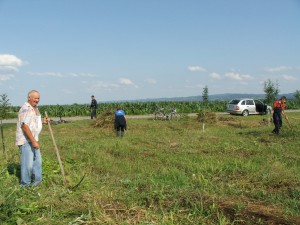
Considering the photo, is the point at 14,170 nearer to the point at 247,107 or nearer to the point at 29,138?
the point at 29,138

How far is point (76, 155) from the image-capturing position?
9727 millimetres

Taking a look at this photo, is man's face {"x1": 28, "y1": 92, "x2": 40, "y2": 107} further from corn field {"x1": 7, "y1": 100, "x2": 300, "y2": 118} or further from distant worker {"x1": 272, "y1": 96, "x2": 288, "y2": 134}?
corn field {"x1": 7, "y1": 100, "x2": 300, "y2": 118}

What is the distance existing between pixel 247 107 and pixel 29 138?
25871 millimetres

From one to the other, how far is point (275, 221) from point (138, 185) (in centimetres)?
268

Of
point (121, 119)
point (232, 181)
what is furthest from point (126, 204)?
point (121, 119)

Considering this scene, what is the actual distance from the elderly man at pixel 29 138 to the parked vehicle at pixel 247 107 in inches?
985

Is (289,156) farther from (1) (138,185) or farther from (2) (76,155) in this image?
(2) (76,155)

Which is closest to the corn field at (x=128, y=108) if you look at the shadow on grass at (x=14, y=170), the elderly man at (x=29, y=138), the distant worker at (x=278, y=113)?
the distant worker at (x=278, y=113)

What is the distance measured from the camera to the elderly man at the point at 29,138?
618cm

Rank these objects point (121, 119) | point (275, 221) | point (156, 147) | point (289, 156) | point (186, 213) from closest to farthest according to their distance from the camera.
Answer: point (275, 221) < point (186, 213) < point (289, 156) < point (156, 147) < point (121, 119)

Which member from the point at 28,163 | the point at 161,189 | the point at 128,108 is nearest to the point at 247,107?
the point at 128,108

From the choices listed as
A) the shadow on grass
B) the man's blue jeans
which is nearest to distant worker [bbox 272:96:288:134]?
A: the shadow on grass

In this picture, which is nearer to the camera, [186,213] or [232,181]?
[186,213]

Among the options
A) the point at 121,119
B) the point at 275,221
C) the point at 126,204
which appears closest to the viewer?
the point at 275,221
